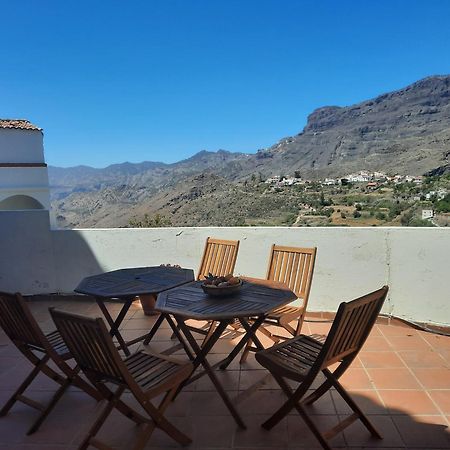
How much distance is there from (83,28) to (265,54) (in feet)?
47.5

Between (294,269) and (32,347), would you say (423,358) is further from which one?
(32,347)

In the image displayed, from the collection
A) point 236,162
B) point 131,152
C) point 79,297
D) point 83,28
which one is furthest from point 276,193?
point 131,152

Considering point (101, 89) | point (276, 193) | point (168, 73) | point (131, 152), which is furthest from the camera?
point (131, 152)

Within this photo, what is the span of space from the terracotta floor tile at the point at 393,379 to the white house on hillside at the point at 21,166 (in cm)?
1572

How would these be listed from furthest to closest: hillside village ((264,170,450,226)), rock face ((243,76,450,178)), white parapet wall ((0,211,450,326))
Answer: rock face ((243,76,450,178))
hillside village ((264,170,450,226))
white parapet wall ((0,211,450,326))

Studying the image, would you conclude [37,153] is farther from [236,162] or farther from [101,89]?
[236,162]

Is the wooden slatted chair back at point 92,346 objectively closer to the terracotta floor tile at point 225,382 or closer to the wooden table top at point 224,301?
the wooden table top at point 224,301

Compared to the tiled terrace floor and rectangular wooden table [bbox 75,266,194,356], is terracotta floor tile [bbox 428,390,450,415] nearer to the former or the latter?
Answer: the tiled terrace floor

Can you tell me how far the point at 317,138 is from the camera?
115 ft

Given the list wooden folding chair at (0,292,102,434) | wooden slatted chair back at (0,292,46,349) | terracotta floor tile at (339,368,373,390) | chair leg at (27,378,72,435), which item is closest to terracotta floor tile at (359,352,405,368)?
terracotta floor tile at (339,368,373,390)

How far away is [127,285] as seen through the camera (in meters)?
3.24

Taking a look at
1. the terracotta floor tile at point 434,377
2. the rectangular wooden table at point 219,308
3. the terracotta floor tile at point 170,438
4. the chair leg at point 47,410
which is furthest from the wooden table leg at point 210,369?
the terracotta floor tile at point 434,377

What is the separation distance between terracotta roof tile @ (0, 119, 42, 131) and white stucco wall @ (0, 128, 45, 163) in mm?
136

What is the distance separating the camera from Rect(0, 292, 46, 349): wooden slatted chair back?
2346 millimetres
